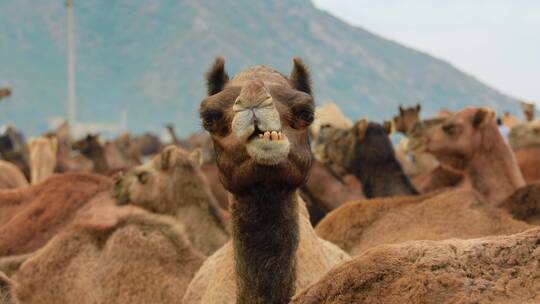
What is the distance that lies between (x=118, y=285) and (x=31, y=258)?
2.87ft

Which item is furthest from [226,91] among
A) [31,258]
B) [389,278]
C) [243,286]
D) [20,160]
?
[20,160]

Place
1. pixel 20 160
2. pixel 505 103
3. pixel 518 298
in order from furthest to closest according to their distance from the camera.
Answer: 1. pixel 505 103
2. pixel 20 160
3. pixel 518 298

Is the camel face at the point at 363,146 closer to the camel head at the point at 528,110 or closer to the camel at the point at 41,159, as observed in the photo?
the camel at the point at 41,159

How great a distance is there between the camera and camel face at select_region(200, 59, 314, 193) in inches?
149

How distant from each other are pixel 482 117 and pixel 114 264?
5.03 m

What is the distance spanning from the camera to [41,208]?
869 cm

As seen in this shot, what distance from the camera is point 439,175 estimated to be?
12.0 metres

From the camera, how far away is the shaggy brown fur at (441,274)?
9.34 ft

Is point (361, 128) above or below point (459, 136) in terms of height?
below

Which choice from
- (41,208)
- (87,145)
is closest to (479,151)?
(41,208)

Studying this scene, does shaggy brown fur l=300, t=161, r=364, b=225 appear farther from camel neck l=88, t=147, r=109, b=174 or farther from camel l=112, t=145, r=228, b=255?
camel neck l=88, t=147, r=109, b=174

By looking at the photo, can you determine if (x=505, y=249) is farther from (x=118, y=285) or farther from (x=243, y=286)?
(x=118, y=285)

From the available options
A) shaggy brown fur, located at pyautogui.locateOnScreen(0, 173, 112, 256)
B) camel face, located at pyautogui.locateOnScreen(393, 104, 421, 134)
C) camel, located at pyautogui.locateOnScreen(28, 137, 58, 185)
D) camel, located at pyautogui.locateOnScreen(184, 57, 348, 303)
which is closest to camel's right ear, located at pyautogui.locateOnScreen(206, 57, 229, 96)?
camel, located at pyautogui.locateOnScreen(184, 57, 348, 303)

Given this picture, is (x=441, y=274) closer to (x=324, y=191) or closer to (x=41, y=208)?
(x=41, y=208)
